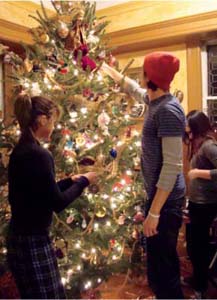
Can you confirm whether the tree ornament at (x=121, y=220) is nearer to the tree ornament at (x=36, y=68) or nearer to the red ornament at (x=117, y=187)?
the red ornament at (x=117, y=187)

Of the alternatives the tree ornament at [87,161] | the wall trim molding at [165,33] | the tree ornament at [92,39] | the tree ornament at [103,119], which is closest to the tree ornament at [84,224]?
the tree ornament at [87,161]

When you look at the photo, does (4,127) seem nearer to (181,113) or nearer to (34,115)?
(34,115)

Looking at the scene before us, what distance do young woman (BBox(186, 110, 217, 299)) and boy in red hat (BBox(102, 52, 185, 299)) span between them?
93 cm

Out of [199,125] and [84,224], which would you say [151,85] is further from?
[84,224]

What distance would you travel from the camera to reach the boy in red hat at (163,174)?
1325mm

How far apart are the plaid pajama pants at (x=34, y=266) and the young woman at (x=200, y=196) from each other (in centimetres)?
125

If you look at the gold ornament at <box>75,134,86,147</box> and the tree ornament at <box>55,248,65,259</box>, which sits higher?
the gold ornament at <box>75,134,86,147</box>

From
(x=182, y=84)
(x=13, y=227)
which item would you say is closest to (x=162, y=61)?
(x=13, y=227)

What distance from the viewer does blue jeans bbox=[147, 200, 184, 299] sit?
138 cm

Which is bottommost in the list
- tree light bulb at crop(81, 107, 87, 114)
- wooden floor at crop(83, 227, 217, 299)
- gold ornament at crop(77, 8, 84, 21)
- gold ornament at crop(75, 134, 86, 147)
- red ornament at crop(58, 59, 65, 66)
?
wooden floor at crop(83, 227, 217, 299)

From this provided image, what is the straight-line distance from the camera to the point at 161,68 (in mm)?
1388

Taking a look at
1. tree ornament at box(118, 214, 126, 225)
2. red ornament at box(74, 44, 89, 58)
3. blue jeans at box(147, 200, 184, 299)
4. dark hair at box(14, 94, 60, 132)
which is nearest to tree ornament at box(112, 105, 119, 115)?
red ornament at box(74, 44, 89, 58)

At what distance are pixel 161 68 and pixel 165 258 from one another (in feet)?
2.47

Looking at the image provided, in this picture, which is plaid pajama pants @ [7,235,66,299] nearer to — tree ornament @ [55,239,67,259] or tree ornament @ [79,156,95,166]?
tree ornament @ [55,239,67,259]
